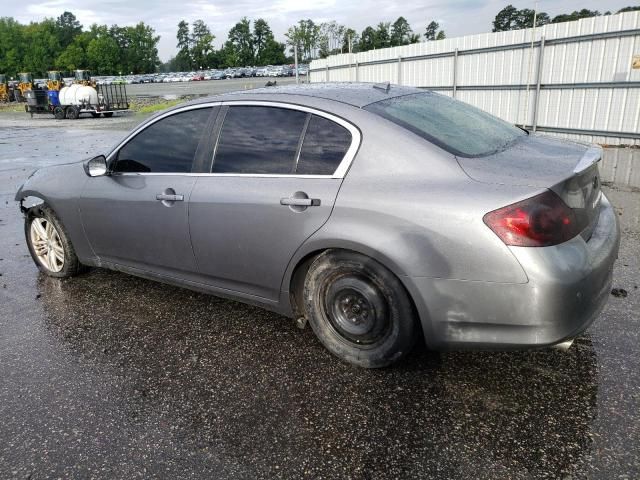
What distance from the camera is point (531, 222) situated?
2498 mm

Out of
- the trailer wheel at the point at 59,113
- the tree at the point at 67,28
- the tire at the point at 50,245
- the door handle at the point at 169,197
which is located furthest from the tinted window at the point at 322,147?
the tree at the point at 67,28

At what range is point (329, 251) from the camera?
3092mm

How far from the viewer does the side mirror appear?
4.12 metres

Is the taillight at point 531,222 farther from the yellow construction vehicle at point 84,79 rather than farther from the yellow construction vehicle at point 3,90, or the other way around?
the yellow construction vehicle at point 3,90

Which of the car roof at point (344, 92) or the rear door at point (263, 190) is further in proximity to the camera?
the car roof at point (344, 92)

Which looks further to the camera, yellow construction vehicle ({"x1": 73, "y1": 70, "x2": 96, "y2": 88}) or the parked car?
yellow construction vehicle ({"x1": 73, "y1": 70, "x2": 96, "y2": 88})

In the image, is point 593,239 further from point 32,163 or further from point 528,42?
point 32,163

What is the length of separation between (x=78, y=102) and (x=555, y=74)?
25.6 meters

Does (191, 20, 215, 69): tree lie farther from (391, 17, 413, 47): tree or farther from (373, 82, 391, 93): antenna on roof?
(373, 82, 391, 93): antenna on roof

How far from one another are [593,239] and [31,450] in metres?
3.07

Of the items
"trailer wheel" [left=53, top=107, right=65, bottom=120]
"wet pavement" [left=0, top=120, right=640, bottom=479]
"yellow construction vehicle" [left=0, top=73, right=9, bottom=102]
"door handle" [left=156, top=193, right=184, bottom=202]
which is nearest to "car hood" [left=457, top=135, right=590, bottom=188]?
"wet pavement" [left=0, top=120, right=640, bottom=479]

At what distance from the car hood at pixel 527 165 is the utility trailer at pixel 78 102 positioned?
98.2 ft

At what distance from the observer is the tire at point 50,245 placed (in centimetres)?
468

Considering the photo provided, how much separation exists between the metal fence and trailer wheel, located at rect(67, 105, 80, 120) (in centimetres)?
2099
